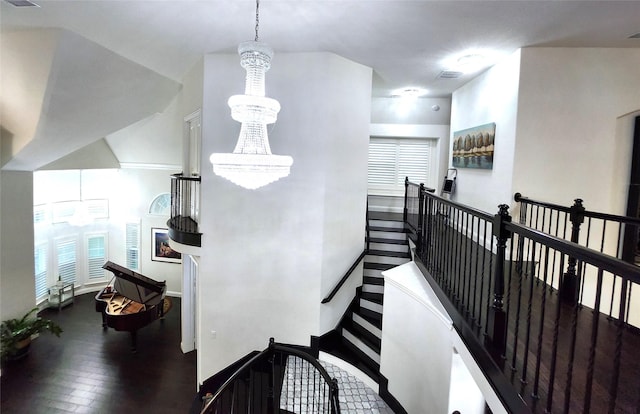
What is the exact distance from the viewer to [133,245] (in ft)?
36.0

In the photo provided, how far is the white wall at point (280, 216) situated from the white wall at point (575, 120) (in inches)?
102

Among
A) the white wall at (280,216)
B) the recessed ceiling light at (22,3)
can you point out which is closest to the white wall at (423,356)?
the white wall at (280,216)

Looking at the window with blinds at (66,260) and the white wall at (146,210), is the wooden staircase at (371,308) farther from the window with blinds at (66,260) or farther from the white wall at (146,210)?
the window with blinds at (66,260)

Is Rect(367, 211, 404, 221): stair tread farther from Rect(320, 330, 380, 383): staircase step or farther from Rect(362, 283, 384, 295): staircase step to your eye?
Rect(320, 330, 380, 383): staircase step

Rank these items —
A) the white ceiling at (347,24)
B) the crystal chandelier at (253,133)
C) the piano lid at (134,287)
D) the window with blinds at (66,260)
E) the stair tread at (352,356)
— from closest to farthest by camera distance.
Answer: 1. the crystal chandelier at (253,133)
2. the white ceiling at (347,24)
3. the stair tread at (352,356)
4. the piano lid at (134,287)
5. the window with blinds at (66,260)

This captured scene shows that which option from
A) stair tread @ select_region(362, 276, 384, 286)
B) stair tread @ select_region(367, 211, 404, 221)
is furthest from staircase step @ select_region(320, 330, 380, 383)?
stair tread @ select_region(367, 211, 404, 221)

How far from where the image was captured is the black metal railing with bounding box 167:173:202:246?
580 centimetres

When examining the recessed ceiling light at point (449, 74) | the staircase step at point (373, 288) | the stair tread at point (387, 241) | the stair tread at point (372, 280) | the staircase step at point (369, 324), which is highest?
the recessed ceiling light at point (449, 74)

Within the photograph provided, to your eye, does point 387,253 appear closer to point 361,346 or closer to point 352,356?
point 361,346

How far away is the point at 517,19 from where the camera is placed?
3.81m

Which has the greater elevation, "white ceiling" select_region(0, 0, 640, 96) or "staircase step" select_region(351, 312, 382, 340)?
"white ceiling" select_region(0, 0, 640, 96)

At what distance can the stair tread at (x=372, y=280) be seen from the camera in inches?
253

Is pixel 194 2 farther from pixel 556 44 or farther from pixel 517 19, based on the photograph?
pixel 556 44

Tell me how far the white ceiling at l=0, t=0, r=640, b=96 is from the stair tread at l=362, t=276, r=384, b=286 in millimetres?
3889
